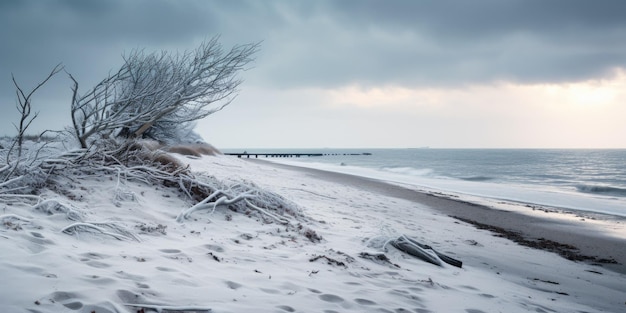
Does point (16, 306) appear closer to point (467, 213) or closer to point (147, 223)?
point (147, 223)

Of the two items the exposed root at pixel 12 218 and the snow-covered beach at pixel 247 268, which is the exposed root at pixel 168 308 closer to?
the snow-covered beach at pixel 247 268

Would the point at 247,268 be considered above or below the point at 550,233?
above

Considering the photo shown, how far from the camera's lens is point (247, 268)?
3.78 m

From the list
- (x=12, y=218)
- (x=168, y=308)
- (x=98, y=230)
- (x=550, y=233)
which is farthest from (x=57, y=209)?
(x=550, y=233)

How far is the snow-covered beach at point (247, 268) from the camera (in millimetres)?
2678

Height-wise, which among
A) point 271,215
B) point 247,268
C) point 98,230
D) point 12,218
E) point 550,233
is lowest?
point 550,233

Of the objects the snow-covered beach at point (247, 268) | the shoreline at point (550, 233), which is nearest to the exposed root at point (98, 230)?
the snow-covered beach at point (247, 268)

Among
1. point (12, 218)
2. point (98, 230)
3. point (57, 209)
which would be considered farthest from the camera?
point (57, 209)

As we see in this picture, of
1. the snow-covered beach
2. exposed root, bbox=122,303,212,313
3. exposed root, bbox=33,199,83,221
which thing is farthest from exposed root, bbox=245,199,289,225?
exposed root, bbox=122,303,212,313

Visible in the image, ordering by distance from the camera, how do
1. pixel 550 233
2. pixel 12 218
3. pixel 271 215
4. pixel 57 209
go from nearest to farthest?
pixel 12 218 → pixel 57 209 → pixel 271 215 → pixel 550 233

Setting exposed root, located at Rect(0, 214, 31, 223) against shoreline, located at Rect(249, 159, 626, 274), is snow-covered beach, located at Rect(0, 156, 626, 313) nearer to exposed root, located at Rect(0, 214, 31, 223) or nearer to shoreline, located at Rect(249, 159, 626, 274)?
exposed root, located at Rect(0, 214, 31, 223)

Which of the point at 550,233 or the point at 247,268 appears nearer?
the point at 247,268

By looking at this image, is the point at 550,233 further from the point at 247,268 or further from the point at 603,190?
the point at 603,190

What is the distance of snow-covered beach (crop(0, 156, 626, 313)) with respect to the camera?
105 inches
